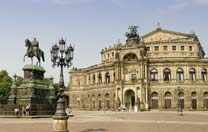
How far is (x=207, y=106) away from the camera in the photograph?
93250 mm

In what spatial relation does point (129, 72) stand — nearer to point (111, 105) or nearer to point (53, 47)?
point (111, 105)

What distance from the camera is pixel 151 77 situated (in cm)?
9769

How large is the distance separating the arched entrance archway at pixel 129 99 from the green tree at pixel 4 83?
30.2 metres

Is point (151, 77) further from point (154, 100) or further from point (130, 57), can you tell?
point (130, 57)

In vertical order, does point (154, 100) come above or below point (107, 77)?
below

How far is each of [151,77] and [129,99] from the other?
319 inches

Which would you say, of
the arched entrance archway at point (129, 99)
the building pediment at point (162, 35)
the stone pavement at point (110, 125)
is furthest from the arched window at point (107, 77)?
the stone pavement at point (110, 125)

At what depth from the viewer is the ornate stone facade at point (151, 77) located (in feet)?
307

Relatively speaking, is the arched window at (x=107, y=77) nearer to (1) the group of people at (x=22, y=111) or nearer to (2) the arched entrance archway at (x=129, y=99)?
(2) the arched entrance archway at (x=129, y=99)

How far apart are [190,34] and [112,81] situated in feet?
98.2

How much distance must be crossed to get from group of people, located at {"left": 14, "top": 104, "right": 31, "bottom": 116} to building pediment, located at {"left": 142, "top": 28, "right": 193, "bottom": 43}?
69.5m

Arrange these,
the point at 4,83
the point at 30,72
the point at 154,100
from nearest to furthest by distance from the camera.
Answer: the point at 30,72 < the point at 154,100 < the point at 4,83

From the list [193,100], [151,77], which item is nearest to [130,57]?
[151,77]

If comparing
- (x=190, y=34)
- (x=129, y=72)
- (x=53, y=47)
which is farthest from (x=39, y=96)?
(x=190, y=34)
